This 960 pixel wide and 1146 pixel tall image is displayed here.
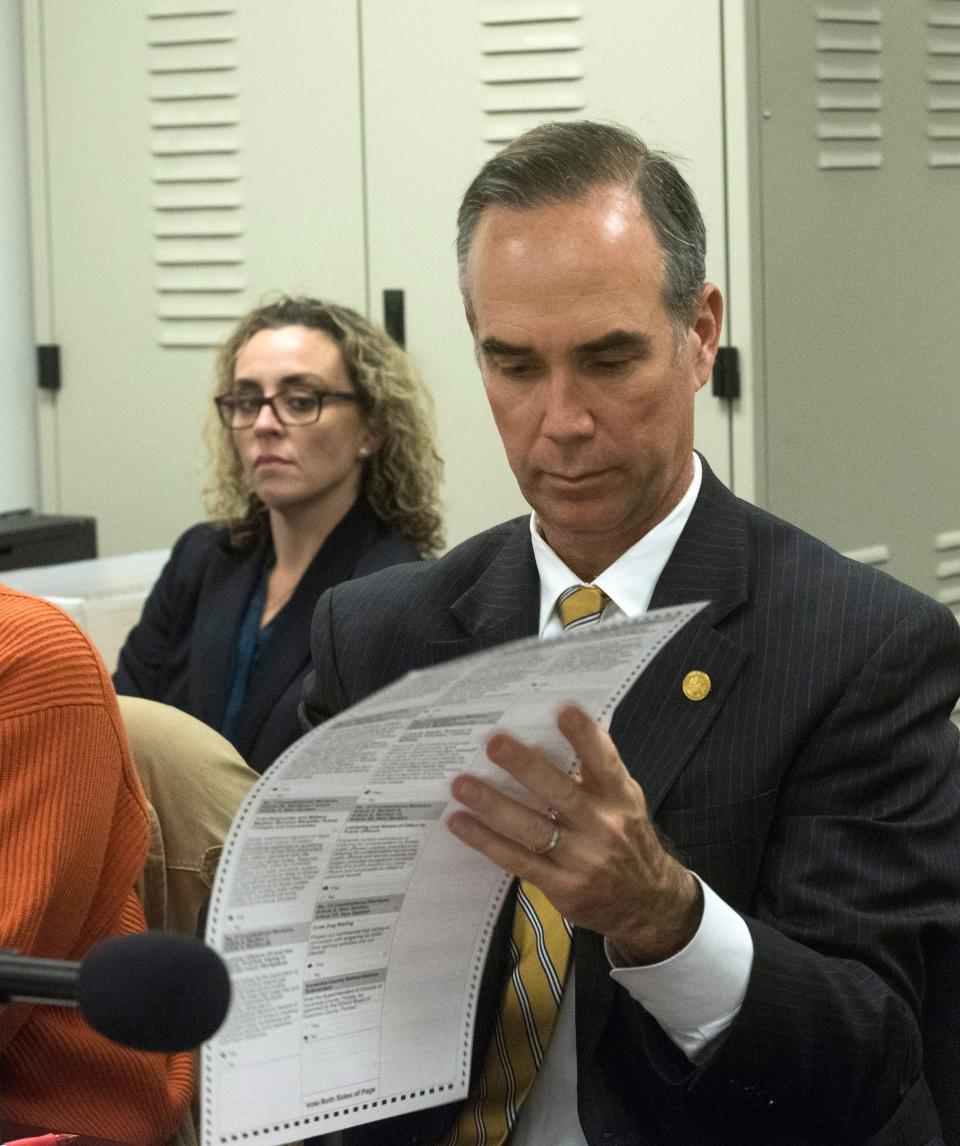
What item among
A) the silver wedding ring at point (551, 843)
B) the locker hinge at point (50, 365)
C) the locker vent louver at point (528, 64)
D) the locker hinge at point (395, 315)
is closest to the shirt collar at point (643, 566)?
the silver wedding ring at point (551, 843)

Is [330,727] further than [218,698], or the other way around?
[218,698]

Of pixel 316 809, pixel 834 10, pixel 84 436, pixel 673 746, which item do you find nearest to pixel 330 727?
pixel 316 809

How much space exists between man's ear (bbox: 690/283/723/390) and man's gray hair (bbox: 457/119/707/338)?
1cm

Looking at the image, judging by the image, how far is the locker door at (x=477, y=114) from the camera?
8.43 feet

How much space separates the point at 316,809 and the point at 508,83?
7.11 feet

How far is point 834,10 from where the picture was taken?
2559 millimetres

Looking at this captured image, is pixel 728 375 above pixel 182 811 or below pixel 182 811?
above

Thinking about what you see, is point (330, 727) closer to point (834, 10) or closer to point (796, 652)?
point (796, 652)

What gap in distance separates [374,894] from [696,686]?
30 centimetres

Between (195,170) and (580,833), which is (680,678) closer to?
(580,833)

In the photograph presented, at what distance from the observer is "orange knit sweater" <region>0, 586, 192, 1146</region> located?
3.79 feet

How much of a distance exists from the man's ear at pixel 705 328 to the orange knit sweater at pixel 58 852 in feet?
1.60

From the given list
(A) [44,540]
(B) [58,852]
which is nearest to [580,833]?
(B) [58,852]

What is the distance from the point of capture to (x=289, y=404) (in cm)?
264
